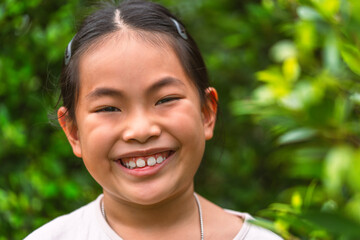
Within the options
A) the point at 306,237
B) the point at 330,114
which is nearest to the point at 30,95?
the point at 306,237

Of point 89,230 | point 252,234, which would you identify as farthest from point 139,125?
point 252,234

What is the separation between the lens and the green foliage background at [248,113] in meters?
0.99

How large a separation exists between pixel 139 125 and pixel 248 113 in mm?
1082

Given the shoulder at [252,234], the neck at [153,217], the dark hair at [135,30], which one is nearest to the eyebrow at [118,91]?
the dark hair at [135,30]

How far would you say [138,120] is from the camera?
4.94 feet

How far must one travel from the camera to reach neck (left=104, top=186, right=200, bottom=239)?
1.70 m

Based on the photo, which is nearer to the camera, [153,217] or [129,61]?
[129,61]

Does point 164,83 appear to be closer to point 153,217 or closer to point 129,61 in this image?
point 129,61

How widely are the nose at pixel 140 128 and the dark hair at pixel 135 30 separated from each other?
254mm

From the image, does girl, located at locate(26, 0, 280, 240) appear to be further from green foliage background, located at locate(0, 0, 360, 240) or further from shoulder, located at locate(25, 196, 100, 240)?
green foliage background, located at locate(0, 0, 360, 240)

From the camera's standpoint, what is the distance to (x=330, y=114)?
909 mm

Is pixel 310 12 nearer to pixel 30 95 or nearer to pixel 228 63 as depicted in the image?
pixel 30 95

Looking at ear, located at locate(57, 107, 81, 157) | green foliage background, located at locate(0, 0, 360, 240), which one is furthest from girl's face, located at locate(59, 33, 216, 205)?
green foliage background, located at locate(0, 0, 360, 240)

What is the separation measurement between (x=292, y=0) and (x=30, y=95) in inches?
52.8
